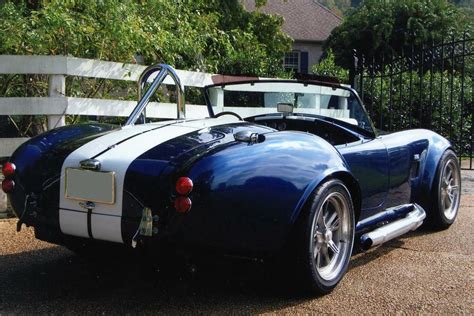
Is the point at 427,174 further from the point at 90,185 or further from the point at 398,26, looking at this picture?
the point at 398,26

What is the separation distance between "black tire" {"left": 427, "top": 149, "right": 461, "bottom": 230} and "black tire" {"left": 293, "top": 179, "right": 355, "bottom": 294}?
5.32 ft

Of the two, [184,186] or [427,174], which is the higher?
[184,186]

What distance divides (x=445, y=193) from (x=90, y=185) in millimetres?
3514

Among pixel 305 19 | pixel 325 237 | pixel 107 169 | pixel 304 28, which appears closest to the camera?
pixel 107 169

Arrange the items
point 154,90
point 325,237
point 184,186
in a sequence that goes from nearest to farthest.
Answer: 1. point 184,186
2. point 325,237
3. point 154,90

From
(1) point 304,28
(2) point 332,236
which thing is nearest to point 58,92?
(2) point 332,236

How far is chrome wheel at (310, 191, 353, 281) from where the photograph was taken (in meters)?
3.65

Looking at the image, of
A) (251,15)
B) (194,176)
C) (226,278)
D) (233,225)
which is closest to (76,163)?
(194,176)

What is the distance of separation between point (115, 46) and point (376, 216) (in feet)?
12.7

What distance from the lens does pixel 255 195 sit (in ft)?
10.4

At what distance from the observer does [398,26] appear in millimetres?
22188

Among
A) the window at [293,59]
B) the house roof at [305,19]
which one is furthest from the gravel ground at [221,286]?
the window at [293,59]

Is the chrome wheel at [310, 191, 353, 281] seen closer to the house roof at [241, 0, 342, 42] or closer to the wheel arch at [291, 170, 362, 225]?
the wheel arch at [291, 170, 362, 225]

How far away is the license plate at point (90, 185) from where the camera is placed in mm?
3193
